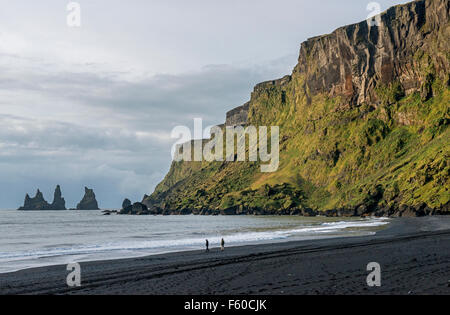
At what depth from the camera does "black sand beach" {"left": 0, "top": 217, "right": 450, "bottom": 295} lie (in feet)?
65.0

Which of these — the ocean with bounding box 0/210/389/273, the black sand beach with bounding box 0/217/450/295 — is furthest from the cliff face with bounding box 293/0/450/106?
the black sand beach with bounding box 0/217/450/295

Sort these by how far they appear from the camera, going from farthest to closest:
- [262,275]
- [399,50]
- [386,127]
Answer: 1. [399,50]
2. [386,127]
3. [262,275]

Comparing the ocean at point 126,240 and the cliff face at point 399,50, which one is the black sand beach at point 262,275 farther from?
the cliff face at point 399,50

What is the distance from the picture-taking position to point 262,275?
78.9ft

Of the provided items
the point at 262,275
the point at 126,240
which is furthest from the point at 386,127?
the point at 262,275

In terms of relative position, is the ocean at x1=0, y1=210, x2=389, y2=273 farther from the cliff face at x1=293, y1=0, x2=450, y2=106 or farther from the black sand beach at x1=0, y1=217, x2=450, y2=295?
the cliff face at x1=293, y1=0, x2=450, y2=106

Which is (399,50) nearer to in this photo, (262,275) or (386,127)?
(386,127)

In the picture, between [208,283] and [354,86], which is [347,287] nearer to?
[208,283]

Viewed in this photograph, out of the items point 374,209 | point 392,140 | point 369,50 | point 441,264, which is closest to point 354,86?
point 369,50

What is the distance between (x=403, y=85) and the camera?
172625mm

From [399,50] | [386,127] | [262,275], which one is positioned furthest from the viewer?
[399,50]

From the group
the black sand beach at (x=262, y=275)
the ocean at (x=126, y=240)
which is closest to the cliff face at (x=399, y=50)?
the ocean at (x=126, y=240)

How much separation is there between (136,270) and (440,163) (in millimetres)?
108483

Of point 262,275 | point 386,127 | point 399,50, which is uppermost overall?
point 399,50
